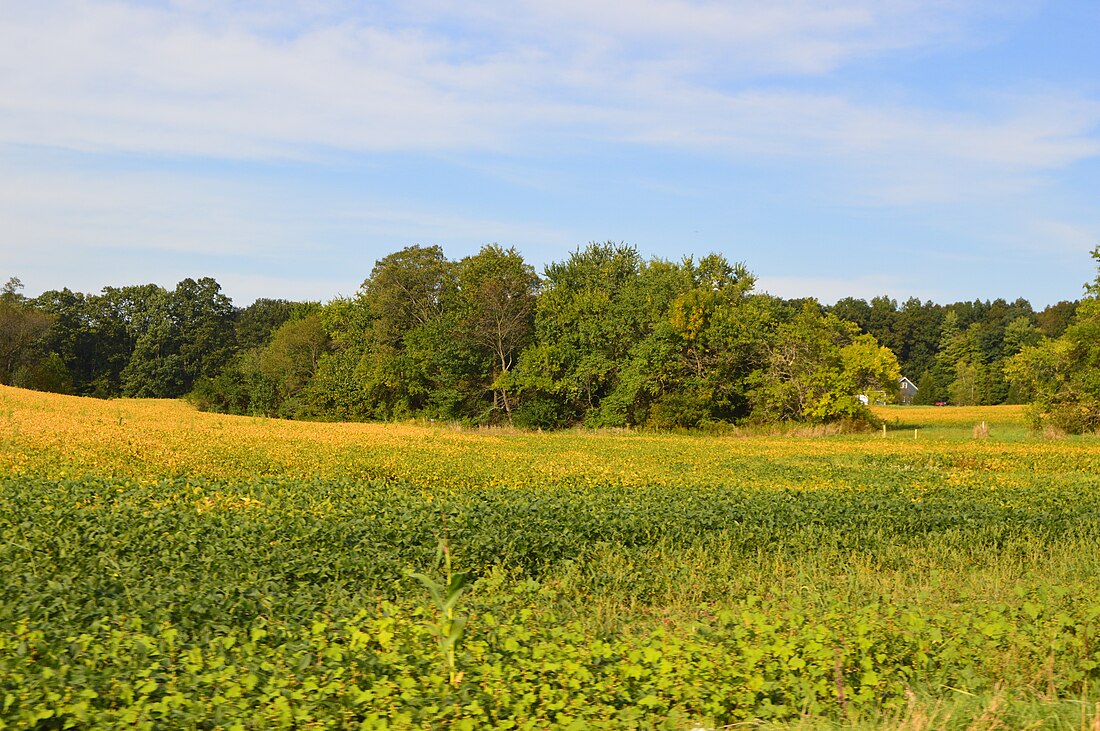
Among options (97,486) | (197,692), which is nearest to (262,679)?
(197,692)

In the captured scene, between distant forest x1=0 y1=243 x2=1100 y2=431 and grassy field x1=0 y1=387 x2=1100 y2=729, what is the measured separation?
1131 inches

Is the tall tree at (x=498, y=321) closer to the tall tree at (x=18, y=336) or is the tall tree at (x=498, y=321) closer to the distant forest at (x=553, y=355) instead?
the distant forest at (x=553, y=355)

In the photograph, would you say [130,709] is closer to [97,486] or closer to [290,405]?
[97,486]

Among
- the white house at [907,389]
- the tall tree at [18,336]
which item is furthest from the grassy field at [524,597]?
the white house at [907,389]

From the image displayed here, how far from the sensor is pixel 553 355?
52.7 meters

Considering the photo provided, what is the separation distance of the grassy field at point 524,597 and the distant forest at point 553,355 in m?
28.7

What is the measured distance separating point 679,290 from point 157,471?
1576 inches

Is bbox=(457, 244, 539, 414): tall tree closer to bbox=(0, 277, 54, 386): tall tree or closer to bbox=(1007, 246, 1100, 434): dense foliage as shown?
bbox=(1007, 246, 1100, 434): dense foliage

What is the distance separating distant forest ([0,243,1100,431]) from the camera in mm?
49219

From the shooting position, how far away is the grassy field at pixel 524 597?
19.1 ft

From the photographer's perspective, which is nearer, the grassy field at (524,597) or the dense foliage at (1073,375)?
the grassy field at (524,597)

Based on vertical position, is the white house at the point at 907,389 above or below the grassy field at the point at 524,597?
above

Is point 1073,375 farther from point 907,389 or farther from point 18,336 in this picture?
point 907,389

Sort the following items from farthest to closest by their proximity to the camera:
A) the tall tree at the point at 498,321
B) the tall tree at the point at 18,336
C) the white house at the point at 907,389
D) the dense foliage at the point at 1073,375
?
the white house at the point at 907,389
the tall tree at the point at 18,336
the tall tree at the point at 498,321
the dense foliage at the point at 1073,375
